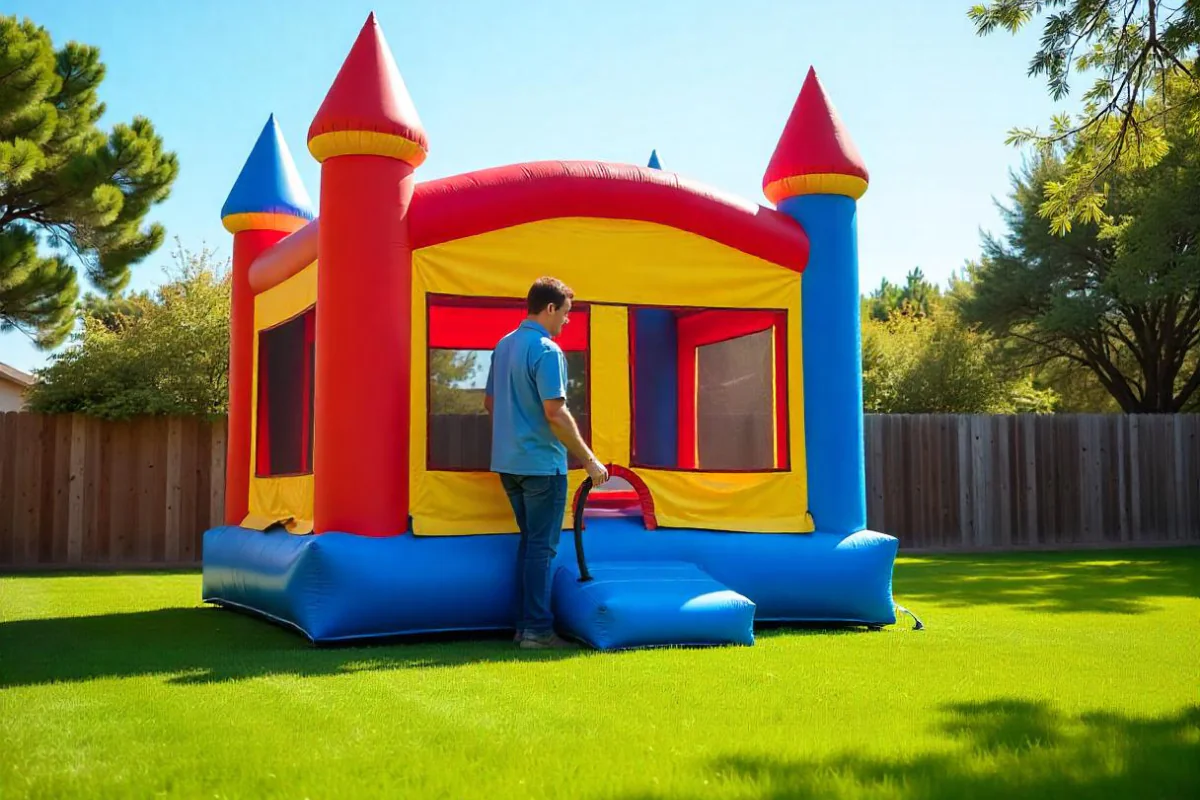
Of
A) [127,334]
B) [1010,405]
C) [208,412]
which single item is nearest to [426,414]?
[208,412]

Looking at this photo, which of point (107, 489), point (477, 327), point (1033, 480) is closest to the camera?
point (477, 327)

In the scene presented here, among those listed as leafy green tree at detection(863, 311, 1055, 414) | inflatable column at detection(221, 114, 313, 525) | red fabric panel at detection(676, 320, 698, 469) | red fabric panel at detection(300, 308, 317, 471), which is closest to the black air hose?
red fabric panel at detection(300, 308, 317, 471)

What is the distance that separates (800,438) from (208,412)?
8495mm

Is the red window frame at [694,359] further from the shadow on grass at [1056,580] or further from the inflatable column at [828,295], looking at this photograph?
the shadow on grass at [1056,580]

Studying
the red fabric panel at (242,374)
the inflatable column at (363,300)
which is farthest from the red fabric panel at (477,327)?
the inflatable column at (363,300)

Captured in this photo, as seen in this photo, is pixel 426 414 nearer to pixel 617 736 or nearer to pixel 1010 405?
pixel 617 736

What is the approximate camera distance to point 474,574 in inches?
247

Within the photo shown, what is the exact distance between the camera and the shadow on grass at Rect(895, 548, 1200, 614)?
8469mm

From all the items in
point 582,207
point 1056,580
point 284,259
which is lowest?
point 1056,580

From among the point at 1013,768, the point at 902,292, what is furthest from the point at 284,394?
the point at 902,292

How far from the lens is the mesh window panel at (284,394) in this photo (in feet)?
28.0

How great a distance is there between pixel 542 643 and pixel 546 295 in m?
1.80

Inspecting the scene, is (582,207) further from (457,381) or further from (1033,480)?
(1033,480)

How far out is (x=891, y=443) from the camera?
15.3 metres
